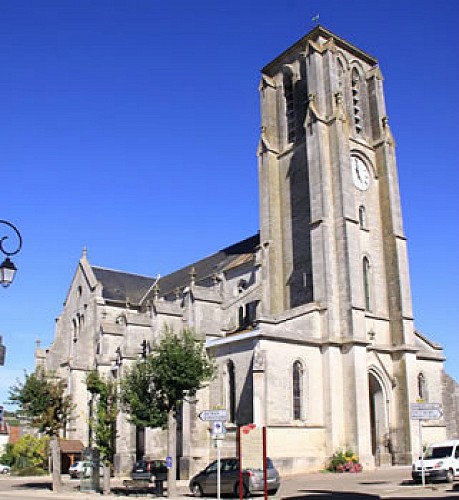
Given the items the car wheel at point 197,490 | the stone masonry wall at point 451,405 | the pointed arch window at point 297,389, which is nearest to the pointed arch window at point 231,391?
the pointed arch window at point 297,389

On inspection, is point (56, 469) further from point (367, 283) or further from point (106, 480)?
point (367, 283)

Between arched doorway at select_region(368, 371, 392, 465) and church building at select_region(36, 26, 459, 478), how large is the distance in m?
0.07

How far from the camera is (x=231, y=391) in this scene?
30.2 metres

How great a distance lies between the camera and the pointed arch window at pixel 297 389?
2905 cm

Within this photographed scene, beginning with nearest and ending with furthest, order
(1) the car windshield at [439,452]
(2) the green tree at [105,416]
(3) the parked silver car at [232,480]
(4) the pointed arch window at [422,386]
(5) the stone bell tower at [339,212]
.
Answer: (3) the parked silver car at [232,480] → (1) the car windshield at [439,452] → (2) the green tree at [105,416] → (5) the stone bell tower at [339,212] → (4) the pointed arch window at [422,386]

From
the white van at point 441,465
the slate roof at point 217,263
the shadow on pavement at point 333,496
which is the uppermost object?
the slate roof at point 217,263

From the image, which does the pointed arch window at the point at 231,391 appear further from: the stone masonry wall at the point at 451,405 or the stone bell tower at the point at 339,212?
the stone masonry wall at the point at 451,405

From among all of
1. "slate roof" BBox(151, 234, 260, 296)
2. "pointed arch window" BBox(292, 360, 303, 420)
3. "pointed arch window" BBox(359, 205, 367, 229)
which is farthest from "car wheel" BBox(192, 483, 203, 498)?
"pointed arch window" BBox(359, 205, 367, 229)

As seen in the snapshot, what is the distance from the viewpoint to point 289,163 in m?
37.4

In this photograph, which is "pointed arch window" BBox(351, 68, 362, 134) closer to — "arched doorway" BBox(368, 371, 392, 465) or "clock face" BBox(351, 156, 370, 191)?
"clock face" BBox(351, 156, 370, 191)

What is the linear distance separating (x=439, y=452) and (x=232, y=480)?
8.25 m

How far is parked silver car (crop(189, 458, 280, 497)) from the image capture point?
18844mm

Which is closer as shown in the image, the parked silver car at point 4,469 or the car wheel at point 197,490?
Answer: the car wheel at point 197,490

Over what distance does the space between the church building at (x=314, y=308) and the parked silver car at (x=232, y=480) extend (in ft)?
21.1
